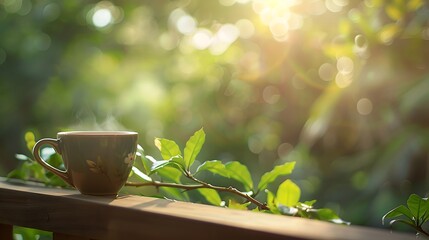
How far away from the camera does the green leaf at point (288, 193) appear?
720mm

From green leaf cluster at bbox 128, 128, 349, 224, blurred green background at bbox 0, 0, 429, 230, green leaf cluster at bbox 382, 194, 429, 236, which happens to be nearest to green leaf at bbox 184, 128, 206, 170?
green leaf cluster at bbox 128, 128, 349, 224

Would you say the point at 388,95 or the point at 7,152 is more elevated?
the point at 388,95

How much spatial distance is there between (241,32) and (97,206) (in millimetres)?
4668

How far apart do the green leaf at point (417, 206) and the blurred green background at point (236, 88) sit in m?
1.72

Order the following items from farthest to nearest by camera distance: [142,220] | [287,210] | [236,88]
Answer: [236,88] < [287,210] < [142,220]

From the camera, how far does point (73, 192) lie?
723mm

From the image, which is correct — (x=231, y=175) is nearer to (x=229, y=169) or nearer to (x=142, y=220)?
(x=229, y=169)

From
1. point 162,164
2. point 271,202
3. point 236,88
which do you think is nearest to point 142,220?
point 162,164

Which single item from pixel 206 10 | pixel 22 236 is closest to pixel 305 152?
pixel 206 10

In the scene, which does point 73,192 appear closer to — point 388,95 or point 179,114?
point 388,95

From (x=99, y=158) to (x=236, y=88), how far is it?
13.6ft

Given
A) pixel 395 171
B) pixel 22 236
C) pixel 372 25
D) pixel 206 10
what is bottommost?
pixel 395 171

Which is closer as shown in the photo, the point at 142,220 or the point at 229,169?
the point at 142,220

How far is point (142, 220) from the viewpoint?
58cm
